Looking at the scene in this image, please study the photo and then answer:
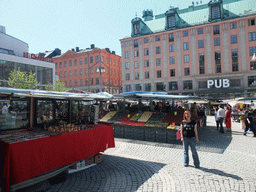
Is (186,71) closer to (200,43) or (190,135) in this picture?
(200,43)

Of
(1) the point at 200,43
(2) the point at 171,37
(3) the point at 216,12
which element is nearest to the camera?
(3) the point at 216,12

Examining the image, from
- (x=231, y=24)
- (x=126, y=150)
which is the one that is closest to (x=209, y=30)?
(x=231, y=24)

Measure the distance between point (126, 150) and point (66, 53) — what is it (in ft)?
192

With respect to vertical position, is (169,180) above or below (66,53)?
below

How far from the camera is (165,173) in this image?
19.4 ft

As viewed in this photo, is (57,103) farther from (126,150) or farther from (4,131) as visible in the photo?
(126,150)

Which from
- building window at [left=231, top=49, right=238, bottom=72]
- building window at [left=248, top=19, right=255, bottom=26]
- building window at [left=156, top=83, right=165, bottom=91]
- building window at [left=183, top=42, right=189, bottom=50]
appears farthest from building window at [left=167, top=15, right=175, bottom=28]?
building window at [left=248, top=19, right=255, bottom=26]

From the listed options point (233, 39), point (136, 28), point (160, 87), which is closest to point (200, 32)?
point (233, 39)

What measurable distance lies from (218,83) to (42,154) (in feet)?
135

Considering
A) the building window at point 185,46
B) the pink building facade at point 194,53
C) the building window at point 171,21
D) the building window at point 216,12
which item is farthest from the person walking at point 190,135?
the building window at point 171,21

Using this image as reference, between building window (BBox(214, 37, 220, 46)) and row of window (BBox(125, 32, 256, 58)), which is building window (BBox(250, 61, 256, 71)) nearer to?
row of window (BBox(125, 32, 256, 58))

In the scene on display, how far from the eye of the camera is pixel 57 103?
26.1ft

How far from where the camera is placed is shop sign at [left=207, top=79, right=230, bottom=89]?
129 feet

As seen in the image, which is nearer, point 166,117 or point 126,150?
point 126,150
